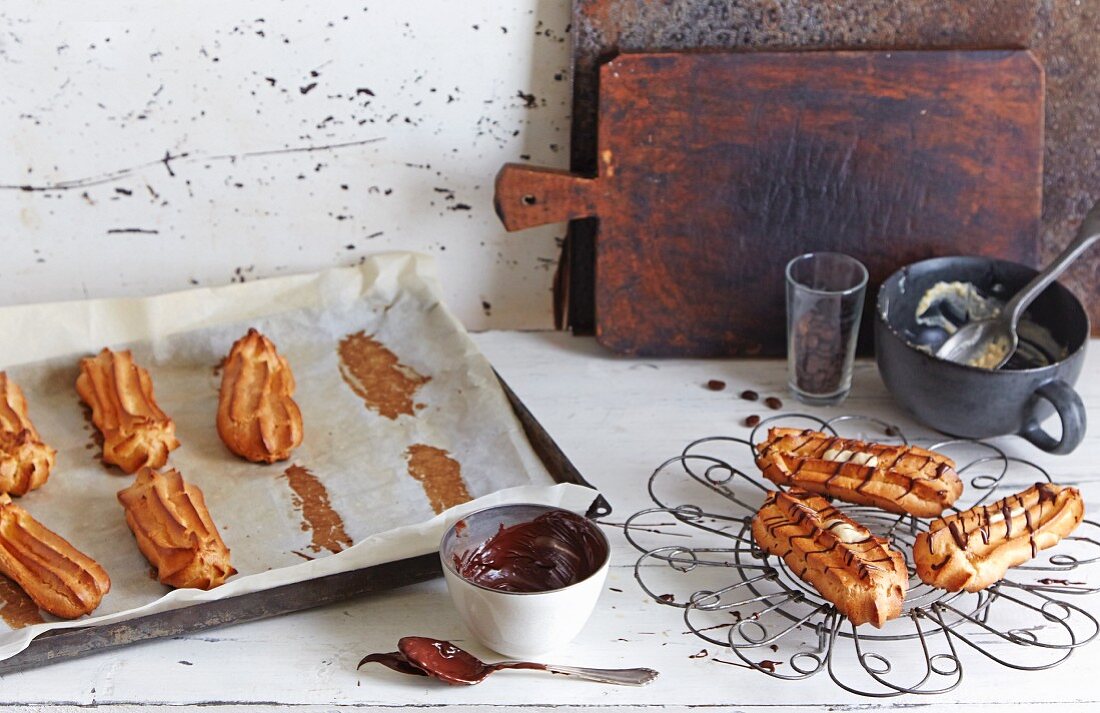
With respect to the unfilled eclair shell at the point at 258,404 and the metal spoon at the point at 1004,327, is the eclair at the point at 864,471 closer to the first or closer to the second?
the metal spoon at the point at 1004,327

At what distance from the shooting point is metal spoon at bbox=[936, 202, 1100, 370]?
148 cm

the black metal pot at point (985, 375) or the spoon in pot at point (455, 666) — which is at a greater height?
the black metal pot at point (985, 375)

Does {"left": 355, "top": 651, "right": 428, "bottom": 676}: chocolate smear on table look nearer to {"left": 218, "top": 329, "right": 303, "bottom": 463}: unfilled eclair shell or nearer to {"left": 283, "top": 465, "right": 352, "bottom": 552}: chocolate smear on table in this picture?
{"left": 283, "top": 465, "right": 352, "bottom": 552}: chocolate smear on table

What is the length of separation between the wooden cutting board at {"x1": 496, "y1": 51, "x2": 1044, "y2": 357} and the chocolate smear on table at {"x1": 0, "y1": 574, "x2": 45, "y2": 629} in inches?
29.4

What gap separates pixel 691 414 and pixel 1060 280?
61 cm

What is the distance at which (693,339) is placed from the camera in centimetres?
167

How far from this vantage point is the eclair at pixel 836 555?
3.60 feet

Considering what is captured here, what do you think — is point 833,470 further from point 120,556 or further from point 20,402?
point 20,402

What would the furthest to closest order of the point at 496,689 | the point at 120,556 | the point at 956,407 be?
the point at 956,407, the point at 120,556, the point at 496,689

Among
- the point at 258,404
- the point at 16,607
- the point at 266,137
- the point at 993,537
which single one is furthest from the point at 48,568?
the point at 993,537

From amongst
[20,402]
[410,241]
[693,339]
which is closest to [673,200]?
[693,339]

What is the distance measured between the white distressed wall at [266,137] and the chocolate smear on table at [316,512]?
1.39 ft

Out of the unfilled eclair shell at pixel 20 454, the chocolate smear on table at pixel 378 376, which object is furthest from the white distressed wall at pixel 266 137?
the unfilled eclair shell at pixel 20 454

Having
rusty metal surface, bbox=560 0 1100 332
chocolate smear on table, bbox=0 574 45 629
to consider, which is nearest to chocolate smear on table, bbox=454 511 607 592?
chocolate smear on table, bbox=0 574 45 629
